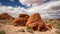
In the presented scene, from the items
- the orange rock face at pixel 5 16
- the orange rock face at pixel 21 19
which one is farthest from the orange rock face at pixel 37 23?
the orange rock face at pixel 5 16

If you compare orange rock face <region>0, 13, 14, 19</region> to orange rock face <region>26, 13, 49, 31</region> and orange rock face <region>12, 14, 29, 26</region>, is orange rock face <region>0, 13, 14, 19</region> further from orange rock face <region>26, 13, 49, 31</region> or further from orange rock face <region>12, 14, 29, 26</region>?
orange rock face <region>26, 13, 49, 31</region>

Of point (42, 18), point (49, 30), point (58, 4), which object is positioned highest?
point (58, 4)

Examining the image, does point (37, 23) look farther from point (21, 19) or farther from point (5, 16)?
point (5, 16)

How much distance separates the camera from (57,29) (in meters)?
5.40

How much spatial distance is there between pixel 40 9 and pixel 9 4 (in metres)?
0.95

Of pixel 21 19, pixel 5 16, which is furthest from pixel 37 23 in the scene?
pixel 5 16

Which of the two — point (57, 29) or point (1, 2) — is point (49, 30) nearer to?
point (57, 29)

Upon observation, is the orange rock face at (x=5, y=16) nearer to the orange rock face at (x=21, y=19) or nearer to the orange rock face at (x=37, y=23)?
the orange rock face at (x=21, y=19)

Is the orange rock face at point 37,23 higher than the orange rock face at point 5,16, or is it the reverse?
the orange rock face at point 5,16

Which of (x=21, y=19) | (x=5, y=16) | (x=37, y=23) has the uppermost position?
(x=5, y=16)

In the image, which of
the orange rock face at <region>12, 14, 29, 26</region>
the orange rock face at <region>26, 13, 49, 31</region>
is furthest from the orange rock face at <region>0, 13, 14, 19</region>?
the orange rock face at <region>26, 13, 49, 31</region>

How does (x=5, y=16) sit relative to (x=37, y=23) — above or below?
above

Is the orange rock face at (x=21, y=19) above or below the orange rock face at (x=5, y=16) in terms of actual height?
below

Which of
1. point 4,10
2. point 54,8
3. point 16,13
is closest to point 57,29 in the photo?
point 54,8
